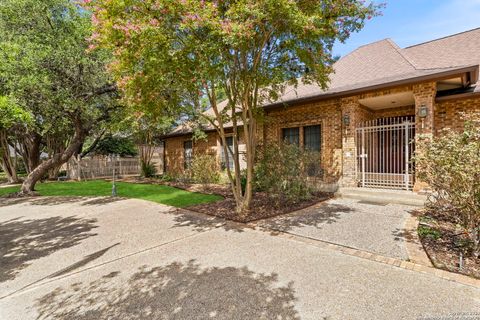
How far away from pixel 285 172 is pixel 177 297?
483cm

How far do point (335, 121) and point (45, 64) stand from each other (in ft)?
37.0

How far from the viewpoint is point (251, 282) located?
10.4ft

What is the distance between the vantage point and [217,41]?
501cm

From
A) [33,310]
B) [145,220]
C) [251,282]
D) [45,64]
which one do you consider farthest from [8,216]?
[251,282]

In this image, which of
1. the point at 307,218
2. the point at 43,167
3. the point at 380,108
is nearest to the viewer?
the point at 307,218

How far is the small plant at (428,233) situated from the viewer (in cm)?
448

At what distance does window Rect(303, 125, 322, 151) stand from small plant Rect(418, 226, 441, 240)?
512 cm

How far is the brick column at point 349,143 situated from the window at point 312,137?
1.10 metres

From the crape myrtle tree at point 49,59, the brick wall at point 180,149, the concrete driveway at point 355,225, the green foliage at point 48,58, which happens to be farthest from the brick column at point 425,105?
the green foliage at point 48,58

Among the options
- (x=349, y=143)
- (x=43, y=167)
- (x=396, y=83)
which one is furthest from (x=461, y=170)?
(x=43, y=167)

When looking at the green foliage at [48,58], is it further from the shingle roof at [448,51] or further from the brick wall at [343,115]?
the shingle roof at [448,51]

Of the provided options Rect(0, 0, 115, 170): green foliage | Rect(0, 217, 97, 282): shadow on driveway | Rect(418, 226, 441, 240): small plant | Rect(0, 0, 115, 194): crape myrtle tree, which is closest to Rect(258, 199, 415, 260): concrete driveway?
Rect(418, 226, 441, 240): small plant

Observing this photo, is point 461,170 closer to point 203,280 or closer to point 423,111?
point 203,280

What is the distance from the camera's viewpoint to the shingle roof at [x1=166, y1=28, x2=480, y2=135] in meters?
8.01
